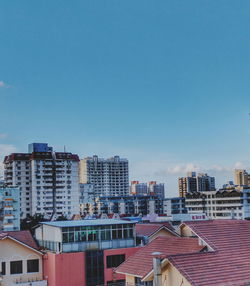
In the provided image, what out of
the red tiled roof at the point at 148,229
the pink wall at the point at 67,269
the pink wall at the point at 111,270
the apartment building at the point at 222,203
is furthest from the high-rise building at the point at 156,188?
the pink wall at the point at 67,269

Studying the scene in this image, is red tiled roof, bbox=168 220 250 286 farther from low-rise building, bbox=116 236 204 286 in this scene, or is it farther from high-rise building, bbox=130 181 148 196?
high-rise building, bbox=130 181 148 196

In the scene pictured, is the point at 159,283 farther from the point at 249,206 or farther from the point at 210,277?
the point at 249,206

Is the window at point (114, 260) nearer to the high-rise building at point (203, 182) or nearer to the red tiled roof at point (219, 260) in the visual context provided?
the red tiled roof at point (219, 260)

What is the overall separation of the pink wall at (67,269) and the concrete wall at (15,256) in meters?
1.85

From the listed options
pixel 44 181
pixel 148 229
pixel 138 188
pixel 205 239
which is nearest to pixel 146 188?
pixel 138 188

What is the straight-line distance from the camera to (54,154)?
99.5 m

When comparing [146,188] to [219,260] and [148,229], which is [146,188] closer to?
[148,229]

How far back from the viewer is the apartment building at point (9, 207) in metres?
66.4

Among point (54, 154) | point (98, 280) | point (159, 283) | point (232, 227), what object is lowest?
point (98, 280)

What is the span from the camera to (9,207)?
68.1 m

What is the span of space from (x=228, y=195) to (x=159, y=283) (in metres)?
79.5

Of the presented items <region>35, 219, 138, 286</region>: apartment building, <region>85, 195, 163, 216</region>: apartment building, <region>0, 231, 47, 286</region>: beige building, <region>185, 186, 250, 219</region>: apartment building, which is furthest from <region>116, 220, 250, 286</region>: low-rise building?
<region>85, 195, 163, 216</region>: apartment building

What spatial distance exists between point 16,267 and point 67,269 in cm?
364

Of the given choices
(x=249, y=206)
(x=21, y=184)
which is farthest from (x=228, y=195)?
(x=21, y=184)
